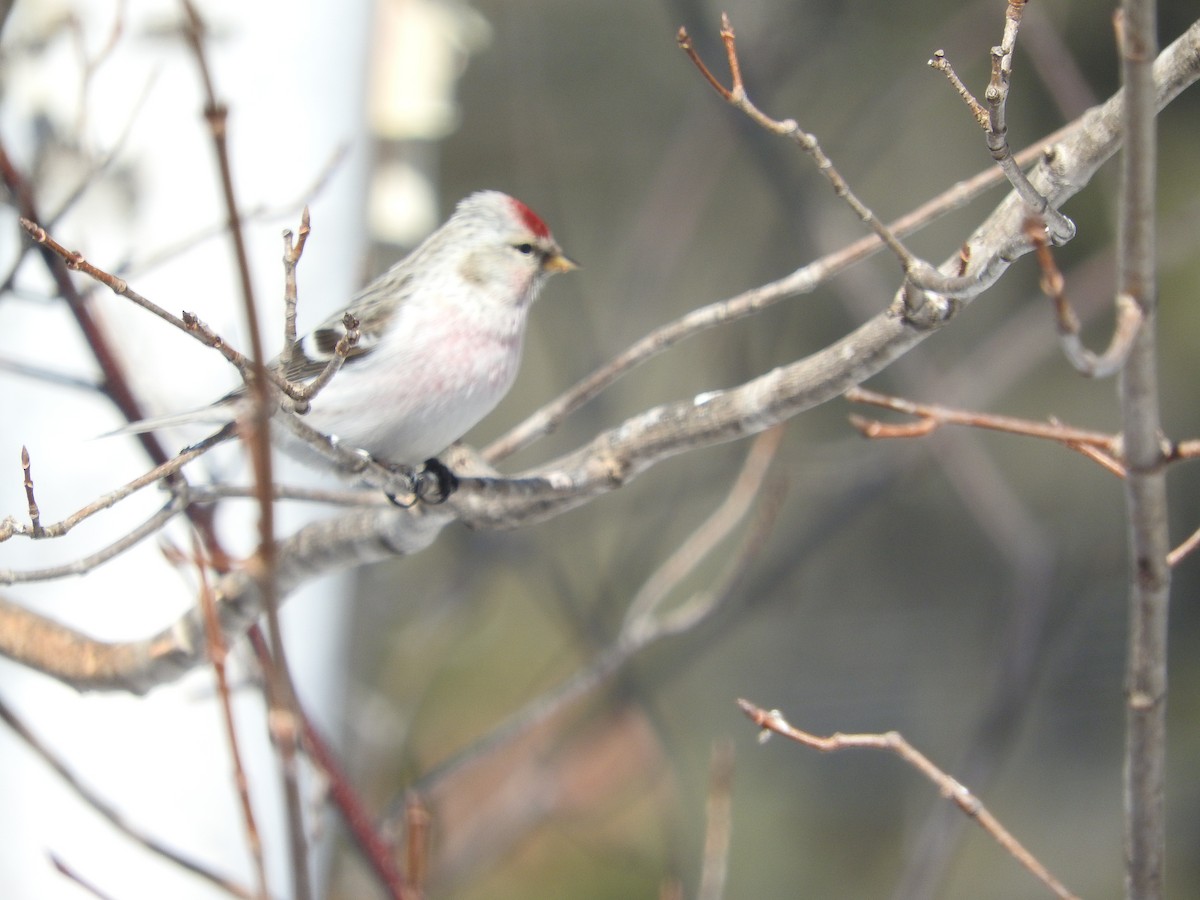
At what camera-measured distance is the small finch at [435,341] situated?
1.25m

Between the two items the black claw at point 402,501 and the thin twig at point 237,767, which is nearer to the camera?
the thin twig at point 237,767

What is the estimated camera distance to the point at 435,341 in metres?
1.30

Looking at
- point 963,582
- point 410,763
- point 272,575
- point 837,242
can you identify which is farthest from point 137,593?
point 963,582

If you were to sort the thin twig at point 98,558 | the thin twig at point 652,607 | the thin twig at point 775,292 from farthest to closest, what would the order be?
the thin twig at point 652,607
the thin twig at point 775,292
the thin twig at point 98,558

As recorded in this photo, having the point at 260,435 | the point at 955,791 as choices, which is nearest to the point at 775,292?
the point at 955,791

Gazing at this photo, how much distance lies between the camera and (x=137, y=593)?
1.57 meters

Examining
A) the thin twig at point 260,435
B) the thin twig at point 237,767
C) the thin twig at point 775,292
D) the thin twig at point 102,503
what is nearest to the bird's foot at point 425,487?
the thin twig at point 775,292

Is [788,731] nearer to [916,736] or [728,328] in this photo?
[728,328]

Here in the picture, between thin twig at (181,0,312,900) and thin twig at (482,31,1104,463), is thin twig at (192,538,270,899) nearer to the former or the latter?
thin twig at (181,0,312,900)

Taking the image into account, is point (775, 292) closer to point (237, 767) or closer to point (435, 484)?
point (435, 484)

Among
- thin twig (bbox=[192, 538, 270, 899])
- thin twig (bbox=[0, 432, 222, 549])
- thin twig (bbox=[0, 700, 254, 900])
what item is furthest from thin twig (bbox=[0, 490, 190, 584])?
thin twig (bbox=[192, 538, 270, 899])

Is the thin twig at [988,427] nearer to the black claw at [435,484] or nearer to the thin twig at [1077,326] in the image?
the thin twig at [1077,326]

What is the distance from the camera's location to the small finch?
Answer: 125cm

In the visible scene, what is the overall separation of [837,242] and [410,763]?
1384mm
